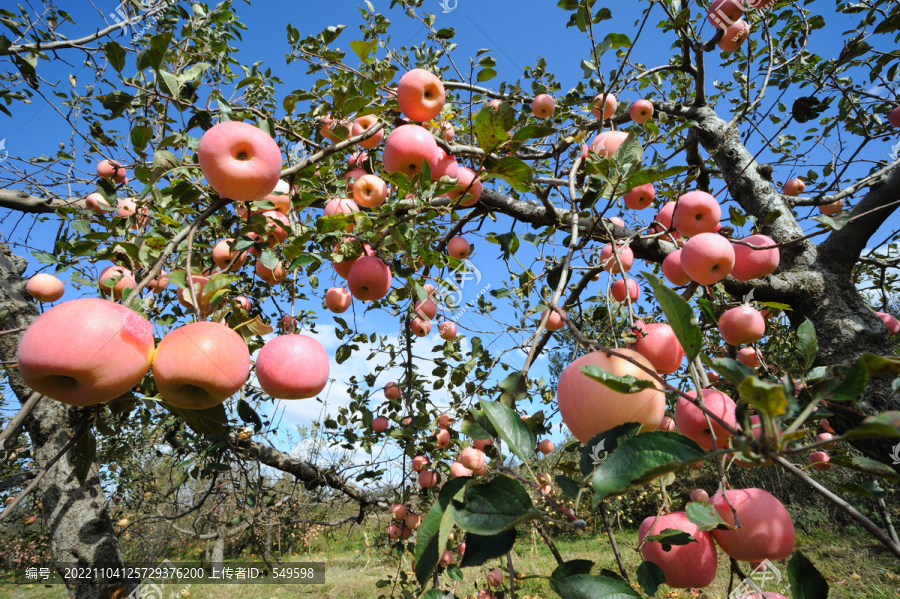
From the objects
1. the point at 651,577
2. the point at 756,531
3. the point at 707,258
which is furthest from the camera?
the point at 707,258

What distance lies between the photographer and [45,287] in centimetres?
226

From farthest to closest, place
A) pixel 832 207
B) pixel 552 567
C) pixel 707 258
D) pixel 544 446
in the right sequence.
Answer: pixel 552 567, pixel 544 446, pixel 832 207, pixel 707 258

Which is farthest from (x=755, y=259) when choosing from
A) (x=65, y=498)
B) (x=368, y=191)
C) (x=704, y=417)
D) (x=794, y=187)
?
(x=65, y=498)

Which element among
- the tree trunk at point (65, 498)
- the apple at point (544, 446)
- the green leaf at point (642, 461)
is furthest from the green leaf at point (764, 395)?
the tree trunk at point (65, 498)

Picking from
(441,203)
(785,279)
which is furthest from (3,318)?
(785,279)

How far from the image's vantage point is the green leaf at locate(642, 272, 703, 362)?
602mm

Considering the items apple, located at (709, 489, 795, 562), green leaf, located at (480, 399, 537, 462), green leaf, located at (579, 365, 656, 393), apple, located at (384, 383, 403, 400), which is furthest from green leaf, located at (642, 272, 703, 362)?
apple, located at (384, 383, 403, 400)

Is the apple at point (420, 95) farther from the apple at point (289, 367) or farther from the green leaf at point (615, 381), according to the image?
the green leaf at point (615, 381)

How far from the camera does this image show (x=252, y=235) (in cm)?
131

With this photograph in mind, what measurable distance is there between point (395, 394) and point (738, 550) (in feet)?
6.78

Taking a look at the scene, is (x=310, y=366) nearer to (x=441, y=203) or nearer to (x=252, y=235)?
(x=252, y=235)

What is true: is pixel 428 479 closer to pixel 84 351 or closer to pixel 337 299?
pixel 337 299

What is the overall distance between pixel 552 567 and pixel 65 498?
21.3 feet

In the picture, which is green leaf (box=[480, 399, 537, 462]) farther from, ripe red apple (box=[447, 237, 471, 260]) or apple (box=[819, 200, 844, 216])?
apple (box=[819, 200, 844, 216])
